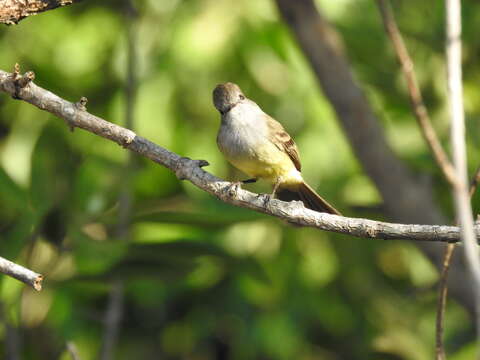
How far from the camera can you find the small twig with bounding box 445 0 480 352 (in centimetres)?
177

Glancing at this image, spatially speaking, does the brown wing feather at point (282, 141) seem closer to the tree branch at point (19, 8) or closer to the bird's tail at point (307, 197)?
the bird's tail at point (307, 197)

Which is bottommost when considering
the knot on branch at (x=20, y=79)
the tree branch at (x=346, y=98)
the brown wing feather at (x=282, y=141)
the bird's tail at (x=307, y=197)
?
the knot on branch at (x=20, y=79)

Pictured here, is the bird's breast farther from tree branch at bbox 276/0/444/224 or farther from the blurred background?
tree branch at bbox 276/0/444/224

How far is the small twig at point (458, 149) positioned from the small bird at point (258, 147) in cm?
190

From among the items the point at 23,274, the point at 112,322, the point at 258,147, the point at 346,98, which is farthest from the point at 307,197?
the point at 23,274

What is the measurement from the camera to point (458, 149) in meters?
1.90

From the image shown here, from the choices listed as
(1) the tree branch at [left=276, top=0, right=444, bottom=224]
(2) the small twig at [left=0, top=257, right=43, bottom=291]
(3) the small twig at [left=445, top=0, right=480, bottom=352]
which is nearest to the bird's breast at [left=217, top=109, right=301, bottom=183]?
(1) the tree branch at [left=276, top=0, right=444, bottom=224]

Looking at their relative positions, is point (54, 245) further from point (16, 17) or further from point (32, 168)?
point (16, 17)

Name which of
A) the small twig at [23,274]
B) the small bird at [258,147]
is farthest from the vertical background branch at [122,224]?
the small twig at [23,274]

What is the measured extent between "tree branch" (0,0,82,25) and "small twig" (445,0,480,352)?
147 centimetres

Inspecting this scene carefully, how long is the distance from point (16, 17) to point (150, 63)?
231 centimetres

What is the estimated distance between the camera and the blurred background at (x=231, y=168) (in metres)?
4.79

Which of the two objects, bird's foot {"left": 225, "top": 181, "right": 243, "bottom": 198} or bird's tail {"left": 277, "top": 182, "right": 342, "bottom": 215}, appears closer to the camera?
bird's foot {"left": 225, "top": 181, "right": 243, "bottom": 198}

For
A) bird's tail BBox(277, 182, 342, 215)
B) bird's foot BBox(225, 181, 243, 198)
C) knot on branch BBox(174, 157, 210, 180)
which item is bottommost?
bird's foot BBox(225, 181, 243, 198)
